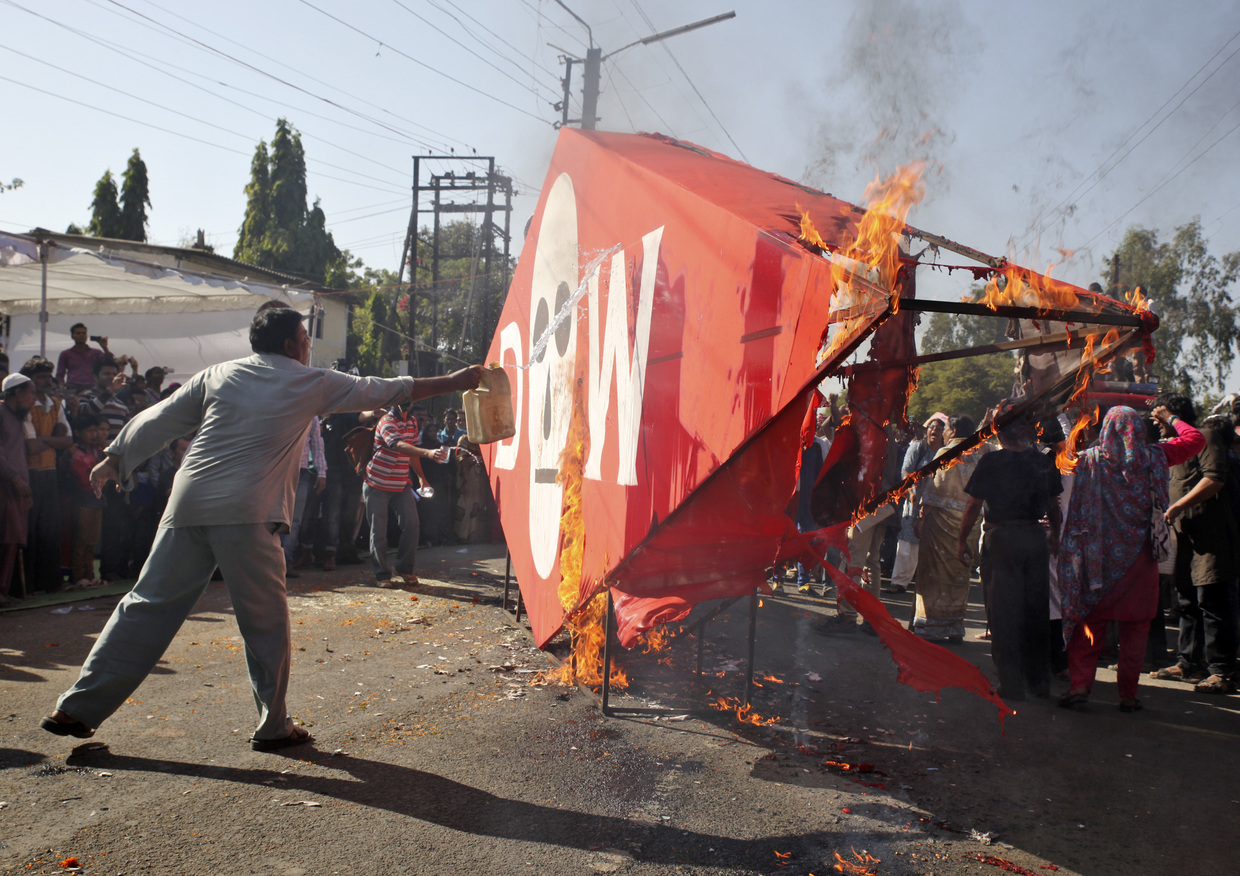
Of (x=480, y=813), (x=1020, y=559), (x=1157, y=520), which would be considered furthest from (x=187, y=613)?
(x=1157, y=520)

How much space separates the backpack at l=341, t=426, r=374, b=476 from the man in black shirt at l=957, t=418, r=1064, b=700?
6.06 meters

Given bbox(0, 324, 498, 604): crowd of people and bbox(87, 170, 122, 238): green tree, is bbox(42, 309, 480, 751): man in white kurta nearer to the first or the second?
bbox(0, 324, 498, 604): crowd of people

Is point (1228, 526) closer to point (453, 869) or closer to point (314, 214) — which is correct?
point (453, 869)

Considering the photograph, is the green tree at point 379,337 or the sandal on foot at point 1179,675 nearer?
the sandal on foot at point 1179,675

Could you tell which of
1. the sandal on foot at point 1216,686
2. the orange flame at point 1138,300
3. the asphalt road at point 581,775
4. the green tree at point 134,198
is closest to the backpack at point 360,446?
the asphalt road at point 581,775

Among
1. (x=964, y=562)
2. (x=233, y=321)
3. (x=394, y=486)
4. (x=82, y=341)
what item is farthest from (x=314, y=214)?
(x=964, y=562)

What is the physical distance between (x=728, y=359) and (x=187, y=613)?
8.27ft

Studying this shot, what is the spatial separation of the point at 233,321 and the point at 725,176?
10955 millimetres

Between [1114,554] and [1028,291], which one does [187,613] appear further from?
[1114,554]

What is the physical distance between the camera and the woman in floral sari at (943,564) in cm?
659

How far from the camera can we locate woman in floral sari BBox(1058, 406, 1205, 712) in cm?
489

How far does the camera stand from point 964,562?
6.20 metres

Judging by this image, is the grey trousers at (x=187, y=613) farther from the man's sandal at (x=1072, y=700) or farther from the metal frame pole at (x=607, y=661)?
the man's sandal at (x=1072, y=700)

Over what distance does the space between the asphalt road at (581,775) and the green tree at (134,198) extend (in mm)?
32460
